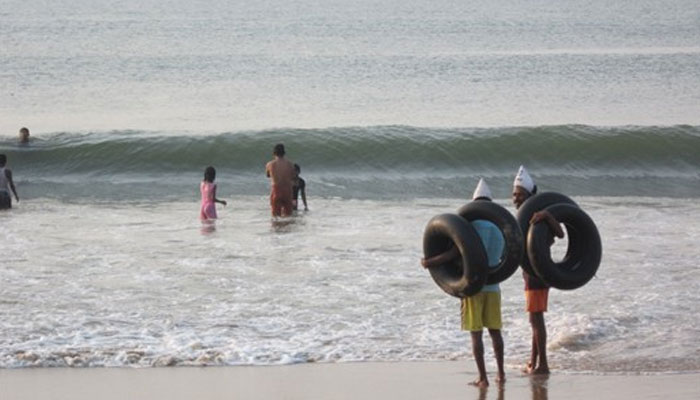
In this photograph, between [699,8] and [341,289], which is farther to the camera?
[699,8]

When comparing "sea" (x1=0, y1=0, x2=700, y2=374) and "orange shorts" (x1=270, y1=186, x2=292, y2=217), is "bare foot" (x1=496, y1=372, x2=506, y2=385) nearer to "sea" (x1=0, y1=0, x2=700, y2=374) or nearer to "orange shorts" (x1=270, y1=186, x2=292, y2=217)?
"sea" (x1=0, y1=0, x2=700, y2=374)

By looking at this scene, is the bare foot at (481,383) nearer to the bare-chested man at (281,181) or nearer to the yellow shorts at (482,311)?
the yellow shorts at (482,311)

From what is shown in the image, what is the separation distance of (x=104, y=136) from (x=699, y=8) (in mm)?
66168

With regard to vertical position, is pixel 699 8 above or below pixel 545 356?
above

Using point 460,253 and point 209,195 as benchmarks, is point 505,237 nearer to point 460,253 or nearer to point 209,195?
point 460,253

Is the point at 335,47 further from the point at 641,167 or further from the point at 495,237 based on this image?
the point at 495,237

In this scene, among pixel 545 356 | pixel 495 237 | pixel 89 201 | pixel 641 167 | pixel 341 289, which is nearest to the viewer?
pixel 495 237

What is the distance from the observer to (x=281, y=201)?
1903 centimetres

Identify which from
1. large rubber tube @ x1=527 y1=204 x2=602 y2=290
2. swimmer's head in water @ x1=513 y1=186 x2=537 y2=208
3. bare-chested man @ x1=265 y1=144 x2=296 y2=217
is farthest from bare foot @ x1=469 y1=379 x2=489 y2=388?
bare-chested man @ x1=265 y1=144 x2=296 y2=217

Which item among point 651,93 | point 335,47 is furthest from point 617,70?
point 335,47

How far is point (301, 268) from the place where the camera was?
14.9 m

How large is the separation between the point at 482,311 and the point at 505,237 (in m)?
0.68

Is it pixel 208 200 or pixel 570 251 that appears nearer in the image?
pixel 570 251

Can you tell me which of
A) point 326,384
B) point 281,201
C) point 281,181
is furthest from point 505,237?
point 281,201
